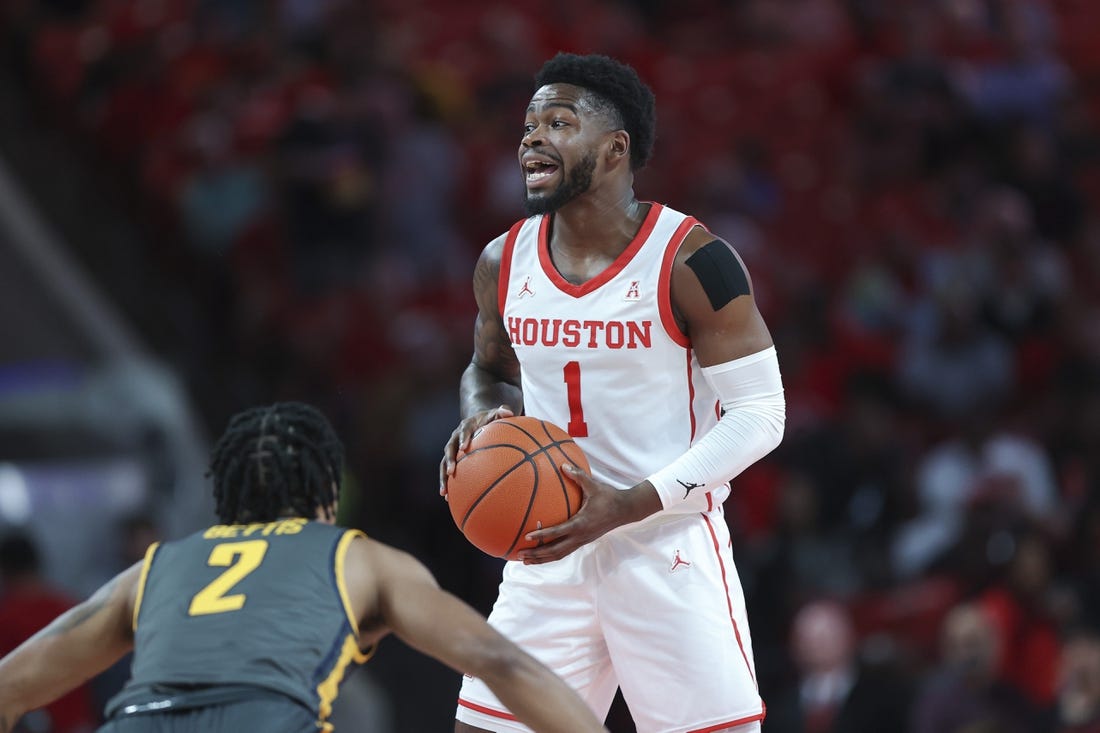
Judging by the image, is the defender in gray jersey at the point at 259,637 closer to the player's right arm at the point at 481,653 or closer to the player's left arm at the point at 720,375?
the player's right arm at the point at 481,653

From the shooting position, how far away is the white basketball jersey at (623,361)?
4.57 meters

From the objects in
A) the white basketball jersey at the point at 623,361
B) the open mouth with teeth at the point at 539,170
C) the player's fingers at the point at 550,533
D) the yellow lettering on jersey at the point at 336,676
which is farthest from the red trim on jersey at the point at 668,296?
the yellow lettering on jersey at the point at 336,676

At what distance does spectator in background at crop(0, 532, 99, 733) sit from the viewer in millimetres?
7430

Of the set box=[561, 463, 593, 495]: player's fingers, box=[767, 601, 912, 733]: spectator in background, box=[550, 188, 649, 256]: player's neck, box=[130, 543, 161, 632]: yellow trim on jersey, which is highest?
box=[550, 188, 649, 256]: player's neck

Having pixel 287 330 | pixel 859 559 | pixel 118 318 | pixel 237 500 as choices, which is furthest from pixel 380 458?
pixel 237 500

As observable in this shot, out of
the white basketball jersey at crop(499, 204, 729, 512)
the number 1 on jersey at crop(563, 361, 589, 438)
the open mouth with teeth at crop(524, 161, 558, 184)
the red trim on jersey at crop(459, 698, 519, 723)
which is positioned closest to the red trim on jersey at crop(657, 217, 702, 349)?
the white basketball jersey at crop(499, 204, 729, 512)

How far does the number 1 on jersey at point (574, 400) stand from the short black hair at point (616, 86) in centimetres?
65

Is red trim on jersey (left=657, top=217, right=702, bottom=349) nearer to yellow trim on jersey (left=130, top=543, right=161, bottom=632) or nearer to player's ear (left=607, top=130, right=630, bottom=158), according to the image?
player's ear (left=607, top=130, right=630, bottom=158)

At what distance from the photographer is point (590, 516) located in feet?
14.3

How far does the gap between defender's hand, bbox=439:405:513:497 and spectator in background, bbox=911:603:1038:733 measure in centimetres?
363

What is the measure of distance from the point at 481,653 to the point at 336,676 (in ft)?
1.14

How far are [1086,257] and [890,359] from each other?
168 centimetres

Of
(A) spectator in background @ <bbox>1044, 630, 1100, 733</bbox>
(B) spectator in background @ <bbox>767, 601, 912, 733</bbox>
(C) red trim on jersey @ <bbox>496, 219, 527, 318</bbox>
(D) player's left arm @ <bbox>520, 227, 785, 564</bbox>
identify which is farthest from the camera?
(B) spectator in background @ <bbox>767, 601, 912, 733</bbox>

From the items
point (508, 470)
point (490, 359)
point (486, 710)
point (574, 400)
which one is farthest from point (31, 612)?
point (508, 470)
